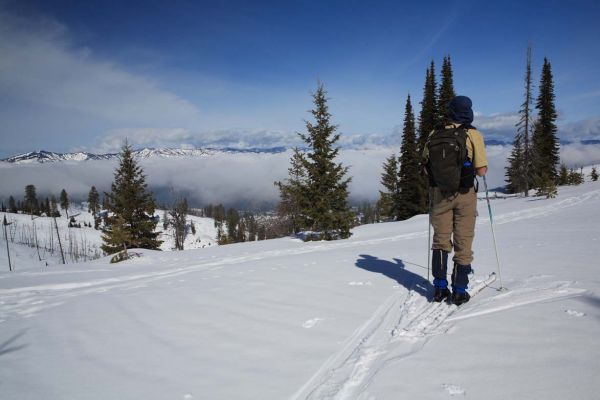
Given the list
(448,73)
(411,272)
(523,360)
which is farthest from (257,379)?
(448,73)

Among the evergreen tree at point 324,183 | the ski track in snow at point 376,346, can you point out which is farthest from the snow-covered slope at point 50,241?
the ski track in snow at point 376,346

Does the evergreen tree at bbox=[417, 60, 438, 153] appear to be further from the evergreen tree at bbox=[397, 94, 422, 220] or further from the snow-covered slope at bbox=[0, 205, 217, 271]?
the snow-covered slope at bbox=[0, 205, 217, 271]

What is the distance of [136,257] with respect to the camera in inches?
509

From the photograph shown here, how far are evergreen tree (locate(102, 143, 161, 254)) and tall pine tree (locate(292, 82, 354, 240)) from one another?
Result: 59.9ft

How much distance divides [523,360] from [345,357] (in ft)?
4.84

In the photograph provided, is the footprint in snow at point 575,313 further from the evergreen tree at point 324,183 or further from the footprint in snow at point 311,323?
the evergreen tree at point 324,183

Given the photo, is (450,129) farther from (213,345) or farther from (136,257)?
(136,257)

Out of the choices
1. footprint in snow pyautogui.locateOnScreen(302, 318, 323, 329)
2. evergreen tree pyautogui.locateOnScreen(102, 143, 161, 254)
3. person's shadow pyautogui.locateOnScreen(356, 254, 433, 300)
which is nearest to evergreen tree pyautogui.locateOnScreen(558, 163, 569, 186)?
person's shadow pyautogui.locateOnScreen(356, 254, 433, 300)

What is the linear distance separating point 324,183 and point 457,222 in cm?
1261

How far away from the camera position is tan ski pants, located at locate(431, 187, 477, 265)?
412 cm

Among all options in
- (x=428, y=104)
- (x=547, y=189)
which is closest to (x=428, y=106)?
(x=428, y=104)

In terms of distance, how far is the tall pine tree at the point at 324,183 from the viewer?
16.6 m

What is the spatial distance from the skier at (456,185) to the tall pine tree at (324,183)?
40.0ft

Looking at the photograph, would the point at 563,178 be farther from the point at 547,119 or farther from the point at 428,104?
the point at 428,104
